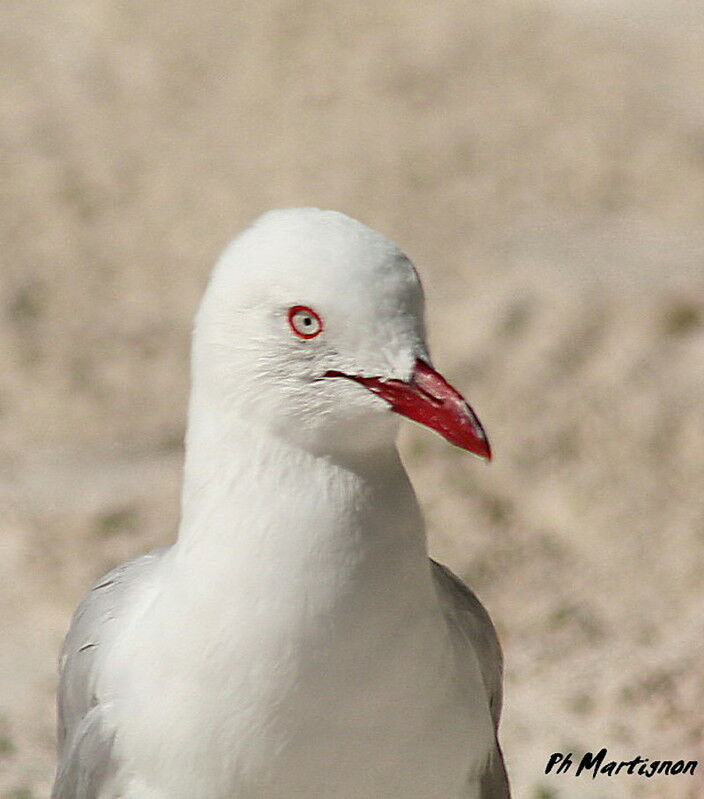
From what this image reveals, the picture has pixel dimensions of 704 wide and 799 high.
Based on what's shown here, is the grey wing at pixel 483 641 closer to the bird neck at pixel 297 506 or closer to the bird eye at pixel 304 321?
the bird neck at pixel 297 506

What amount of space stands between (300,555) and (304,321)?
0.39 metres

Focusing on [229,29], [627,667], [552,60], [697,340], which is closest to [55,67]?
[229,29]

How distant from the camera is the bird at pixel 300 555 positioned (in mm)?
2340

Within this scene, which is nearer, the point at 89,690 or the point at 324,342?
the point at 324,342

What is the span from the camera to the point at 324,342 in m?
2.36

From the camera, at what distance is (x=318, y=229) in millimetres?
2375

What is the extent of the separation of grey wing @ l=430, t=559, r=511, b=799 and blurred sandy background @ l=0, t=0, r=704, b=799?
3.78ft

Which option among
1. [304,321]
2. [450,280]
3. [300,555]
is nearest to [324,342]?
[304,321]

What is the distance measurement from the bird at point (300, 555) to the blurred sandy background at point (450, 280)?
5.28 feet

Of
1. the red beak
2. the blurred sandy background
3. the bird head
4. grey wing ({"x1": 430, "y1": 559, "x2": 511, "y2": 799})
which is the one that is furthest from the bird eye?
the blurred sandy background

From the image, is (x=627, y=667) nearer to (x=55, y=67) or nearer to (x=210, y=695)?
(x=210, y=695)

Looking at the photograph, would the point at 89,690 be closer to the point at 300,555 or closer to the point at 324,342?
the point at 300,555

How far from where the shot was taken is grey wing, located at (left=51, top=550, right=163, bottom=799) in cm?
263

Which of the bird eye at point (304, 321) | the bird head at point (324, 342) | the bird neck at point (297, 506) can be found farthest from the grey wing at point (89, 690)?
the bird eye at point (304, 321)
